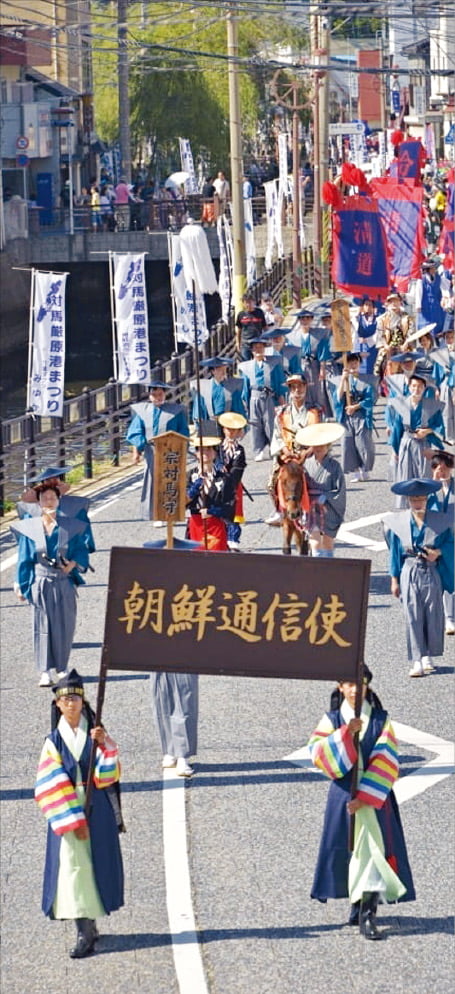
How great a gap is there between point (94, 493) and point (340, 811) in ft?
42.1

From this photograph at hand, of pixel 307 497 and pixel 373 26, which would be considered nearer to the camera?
pixel 307 497

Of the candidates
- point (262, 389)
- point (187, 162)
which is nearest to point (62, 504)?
point (262, 389)

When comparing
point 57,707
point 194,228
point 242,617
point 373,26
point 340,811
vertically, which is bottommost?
point 340,811

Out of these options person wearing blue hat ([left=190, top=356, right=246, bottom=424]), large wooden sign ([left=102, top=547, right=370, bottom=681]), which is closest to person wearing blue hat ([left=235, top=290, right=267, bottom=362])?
person wearing blue hat ([left=190, top=356, right=246, bottom=424])

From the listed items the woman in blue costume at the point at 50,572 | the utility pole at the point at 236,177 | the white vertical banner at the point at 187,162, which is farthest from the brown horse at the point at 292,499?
the white vertical banner at the point at 187,162

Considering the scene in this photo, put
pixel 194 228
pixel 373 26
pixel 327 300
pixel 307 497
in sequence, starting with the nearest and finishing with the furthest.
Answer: pixel 307 497, pixel 194 228, pixel 327 300, pixel 373 26

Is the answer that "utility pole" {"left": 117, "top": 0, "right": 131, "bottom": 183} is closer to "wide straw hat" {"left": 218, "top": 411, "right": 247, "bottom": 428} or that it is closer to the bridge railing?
the bridge railing

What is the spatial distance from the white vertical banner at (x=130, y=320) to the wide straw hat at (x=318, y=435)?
8.74m

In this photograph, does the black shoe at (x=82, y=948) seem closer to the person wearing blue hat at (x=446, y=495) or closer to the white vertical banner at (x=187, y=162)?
the person wearing blue hat at (x=446, y=495)

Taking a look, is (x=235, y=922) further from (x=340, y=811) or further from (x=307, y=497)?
(x=307, y=497)

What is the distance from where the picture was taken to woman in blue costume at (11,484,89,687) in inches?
549

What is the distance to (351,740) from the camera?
29.1ft

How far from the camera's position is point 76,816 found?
29.9 ft

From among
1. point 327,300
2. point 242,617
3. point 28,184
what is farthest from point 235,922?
point 28,184
